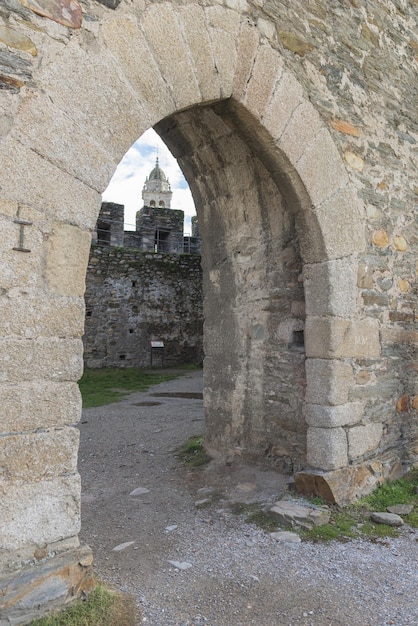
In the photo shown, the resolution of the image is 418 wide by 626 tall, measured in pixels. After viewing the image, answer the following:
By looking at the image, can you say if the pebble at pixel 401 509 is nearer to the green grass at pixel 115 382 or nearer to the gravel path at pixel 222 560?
the gravel path at pixel 222 560

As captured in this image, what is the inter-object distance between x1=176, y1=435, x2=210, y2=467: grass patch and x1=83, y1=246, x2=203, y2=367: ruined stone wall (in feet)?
24.4

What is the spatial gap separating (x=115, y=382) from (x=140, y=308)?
9.37 feet

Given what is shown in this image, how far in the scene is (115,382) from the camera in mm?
10906

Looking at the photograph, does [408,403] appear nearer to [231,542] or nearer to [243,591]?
[231,542]

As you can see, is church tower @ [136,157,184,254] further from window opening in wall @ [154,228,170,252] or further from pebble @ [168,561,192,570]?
pebble @ [168,561,192,570]

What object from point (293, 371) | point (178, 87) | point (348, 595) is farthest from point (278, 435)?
point (178, 87)

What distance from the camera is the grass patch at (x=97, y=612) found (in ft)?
6.81

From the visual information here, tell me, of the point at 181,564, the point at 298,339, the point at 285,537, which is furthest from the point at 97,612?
the point at 298,339

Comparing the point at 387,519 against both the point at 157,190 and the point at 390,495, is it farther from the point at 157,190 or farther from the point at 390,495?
the point at 157,190

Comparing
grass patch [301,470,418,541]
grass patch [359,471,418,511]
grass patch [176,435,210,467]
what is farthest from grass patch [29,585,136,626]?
grass patch [176,435,210,467]

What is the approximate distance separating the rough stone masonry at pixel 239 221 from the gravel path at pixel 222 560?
0.46 metres

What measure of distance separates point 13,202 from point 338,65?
2.95m

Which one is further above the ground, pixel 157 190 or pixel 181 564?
pixel 157 190

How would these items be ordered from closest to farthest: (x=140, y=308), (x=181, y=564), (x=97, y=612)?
(x=97, y=612)
(x=181, y=564)
(x=140, y=308)
